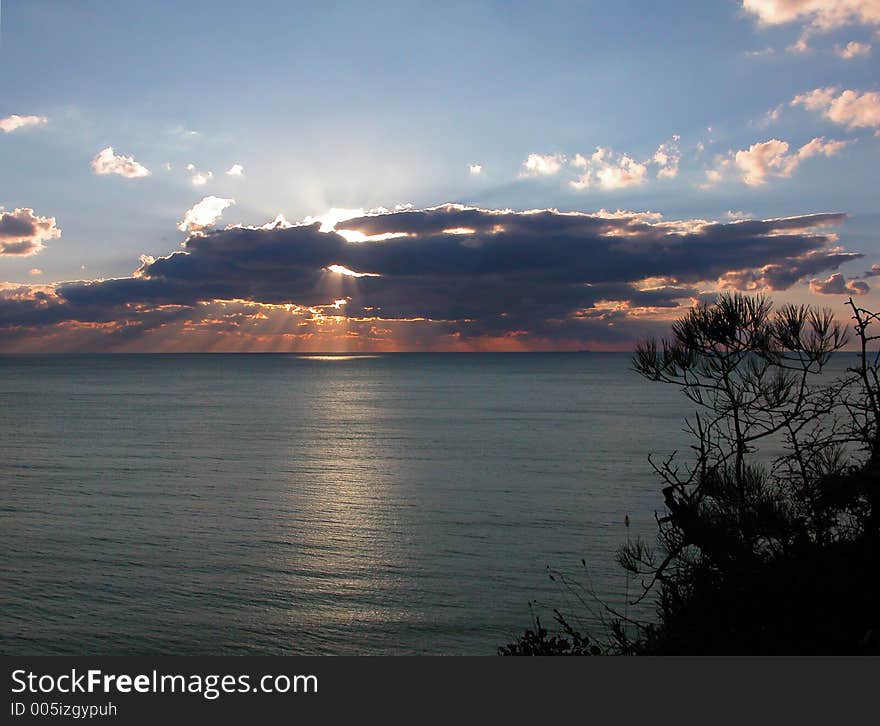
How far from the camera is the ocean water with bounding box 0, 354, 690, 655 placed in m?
22.8

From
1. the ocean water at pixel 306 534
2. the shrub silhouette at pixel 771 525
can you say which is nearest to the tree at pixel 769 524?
the shrub silhouette at pixel 771 525

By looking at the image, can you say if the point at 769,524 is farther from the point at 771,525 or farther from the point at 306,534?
the point at 306,534

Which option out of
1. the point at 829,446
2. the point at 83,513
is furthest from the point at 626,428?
the point at 829,446

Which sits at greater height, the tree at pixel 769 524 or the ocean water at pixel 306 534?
the tree at pixel 769 524

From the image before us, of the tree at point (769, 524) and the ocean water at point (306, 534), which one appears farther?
the ocean water at point (306, 534)

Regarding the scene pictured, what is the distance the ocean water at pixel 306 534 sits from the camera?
22828mm

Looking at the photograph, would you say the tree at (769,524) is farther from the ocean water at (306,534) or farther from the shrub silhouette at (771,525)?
the ocean water at (306,534)

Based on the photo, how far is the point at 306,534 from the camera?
3406cm

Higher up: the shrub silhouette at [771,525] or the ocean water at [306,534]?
the shrub silhouette at [771,525]

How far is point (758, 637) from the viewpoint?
9023 millimetres

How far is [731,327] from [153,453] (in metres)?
59.1

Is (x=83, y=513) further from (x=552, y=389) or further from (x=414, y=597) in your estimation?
(x=552, y=389)

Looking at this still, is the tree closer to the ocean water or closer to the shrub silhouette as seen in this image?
the shrub silhouette

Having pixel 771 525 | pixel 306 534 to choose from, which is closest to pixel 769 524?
pixel 771 525
